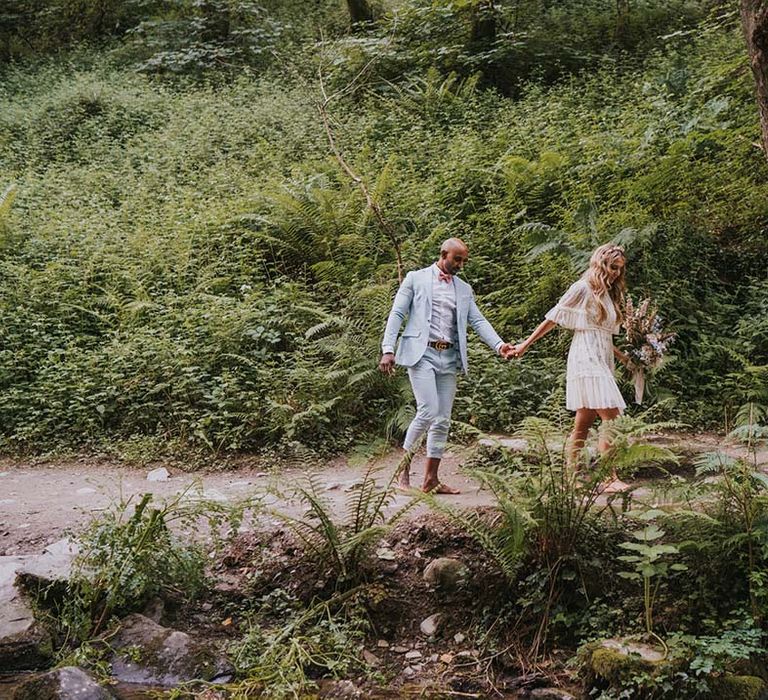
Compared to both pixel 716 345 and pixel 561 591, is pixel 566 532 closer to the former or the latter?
pixel 561 591

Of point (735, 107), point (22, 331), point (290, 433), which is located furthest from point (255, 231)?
point (735, 107)

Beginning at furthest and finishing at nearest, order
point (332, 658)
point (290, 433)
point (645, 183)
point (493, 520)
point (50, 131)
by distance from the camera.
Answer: point (50, 131)
point (645, 183)
point (290, 433)
point (493, 520)
point (332, 658)

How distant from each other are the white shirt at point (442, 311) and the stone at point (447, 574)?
1.89 metres

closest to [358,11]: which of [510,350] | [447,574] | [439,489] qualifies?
[510,350]

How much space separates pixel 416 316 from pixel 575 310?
140 cm

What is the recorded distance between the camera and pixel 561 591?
4.84 m

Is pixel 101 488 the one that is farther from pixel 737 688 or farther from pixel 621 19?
pixel 621 19

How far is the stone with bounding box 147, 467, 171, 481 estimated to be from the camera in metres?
7.90

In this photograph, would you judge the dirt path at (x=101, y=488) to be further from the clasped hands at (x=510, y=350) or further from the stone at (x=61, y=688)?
the stone at (x=61, y=688)

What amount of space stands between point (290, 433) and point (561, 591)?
4.06 meters

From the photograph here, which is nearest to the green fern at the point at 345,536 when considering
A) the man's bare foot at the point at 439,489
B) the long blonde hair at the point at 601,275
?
the man's bare foot at the point at 439,489

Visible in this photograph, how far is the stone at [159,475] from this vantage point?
25.9 ft

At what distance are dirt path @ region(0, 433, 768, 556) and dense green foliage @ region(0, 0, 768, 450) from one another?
0.53 meters

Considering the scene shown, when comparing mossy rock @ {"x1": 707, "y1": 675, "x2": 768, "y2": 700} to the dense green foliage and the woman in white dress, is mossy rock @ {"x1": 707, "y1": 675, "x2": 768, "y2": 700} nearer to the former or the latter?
the dense green foliage
